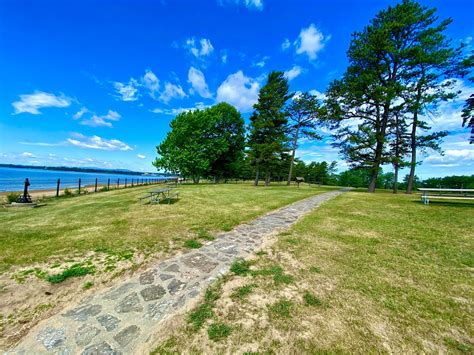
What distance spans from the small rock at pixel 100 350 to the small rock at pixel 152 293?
661 millimetres

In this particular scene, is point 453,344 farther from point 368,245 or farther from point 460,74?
point 460,74

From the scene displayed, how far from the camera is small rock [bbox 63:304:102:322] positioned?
2.21 metres

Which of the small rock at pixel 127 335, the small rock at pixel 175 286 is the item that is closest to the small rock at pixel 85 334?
the small rock at pixel 127 335

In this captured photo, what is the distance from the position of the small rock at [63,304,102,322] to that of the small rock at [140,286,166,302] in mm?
508

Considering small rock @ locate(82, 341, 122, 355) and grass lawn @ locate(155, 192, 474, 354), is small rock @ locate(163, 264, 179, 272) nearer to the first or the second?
grass lawn @ locate(155, 192, 474, 354)

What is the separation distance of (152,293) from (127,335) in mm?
682

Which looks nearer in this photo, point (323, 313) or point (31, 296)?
point (323, 313)

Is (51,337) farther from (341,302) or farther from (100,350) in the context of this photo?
(341,302)

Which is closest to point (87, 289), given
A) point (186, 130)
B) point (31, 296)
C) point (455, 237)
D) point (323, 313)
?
point (31, 296)

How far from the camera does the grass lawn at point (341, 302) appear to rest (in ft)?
6.00

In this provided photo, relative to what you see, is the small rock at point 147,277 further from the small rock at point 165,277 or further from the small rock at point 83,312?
the small rock at point 83,312

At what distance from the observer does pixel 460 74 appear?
545 inches

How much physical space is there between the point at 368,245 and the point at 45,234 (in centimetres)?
791

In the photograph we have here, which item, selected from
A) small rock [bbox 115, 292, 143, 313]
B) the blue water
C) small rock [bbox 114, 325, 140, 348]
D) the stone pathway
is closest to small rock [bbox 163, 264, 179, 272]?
the stone pathway
